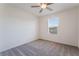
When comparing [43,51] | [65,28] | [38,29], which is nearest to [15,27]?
[38,29]

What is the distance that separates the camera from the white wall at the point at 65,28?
10.3ft

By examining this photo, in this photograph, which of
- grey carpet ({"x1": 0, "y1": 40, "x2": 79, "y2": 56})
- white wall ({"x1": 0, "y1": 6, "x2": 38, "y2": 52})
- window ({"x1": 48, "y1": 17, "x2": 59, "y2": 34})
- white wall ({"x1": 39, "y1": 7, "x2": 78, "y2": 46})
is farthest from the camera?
window ({"x1": 48, "y1": 17, "x2": 59, "y2": 34})

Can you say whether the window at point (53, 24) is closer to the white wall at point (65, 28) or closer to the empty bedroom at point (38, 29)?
the empty bedroom at point (38, 29)

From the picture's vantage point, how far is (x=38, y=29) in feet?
11.7

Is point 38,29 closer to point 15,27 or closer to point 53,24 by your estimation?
point 53,24

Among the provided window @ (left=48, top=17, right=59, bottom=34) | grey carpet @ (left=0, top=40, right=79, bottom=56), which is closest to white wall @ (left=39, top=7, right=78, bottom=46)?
window @ (left=48, top=17, right=59, bottom=34)

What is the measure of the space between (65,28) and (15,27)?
2353mm

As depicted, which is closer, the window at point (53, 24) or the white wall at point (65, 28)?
the white wall at point (65, 28)

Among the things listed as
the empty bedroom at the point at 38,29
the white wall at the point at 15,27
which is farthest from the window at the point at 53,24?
the white wall at the point at 15,27

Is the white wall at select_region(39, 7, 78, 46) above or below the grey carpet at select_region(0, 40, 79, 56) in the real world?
above

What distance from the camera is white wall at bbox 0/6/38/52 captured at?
110 inches

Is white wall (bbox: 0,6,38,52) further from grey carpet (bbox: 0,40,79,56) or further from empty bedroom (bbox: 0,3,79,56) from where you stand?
grey carpet (bbox: 0,40,79,56)

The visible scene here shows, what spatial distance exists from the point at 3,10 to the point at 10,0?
8.06 ft

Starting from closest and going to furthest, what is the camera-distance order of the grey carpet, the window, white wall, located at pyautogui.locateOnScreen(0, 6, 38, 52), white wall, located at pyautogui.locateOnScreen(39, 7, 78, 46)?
the grey carpet, white wall, located at pyautogui.locateOnScreen(0, 6, 38, 52), white wall, located at pyautogui.locateOnScreen(39, 7, 78, 46), the window
